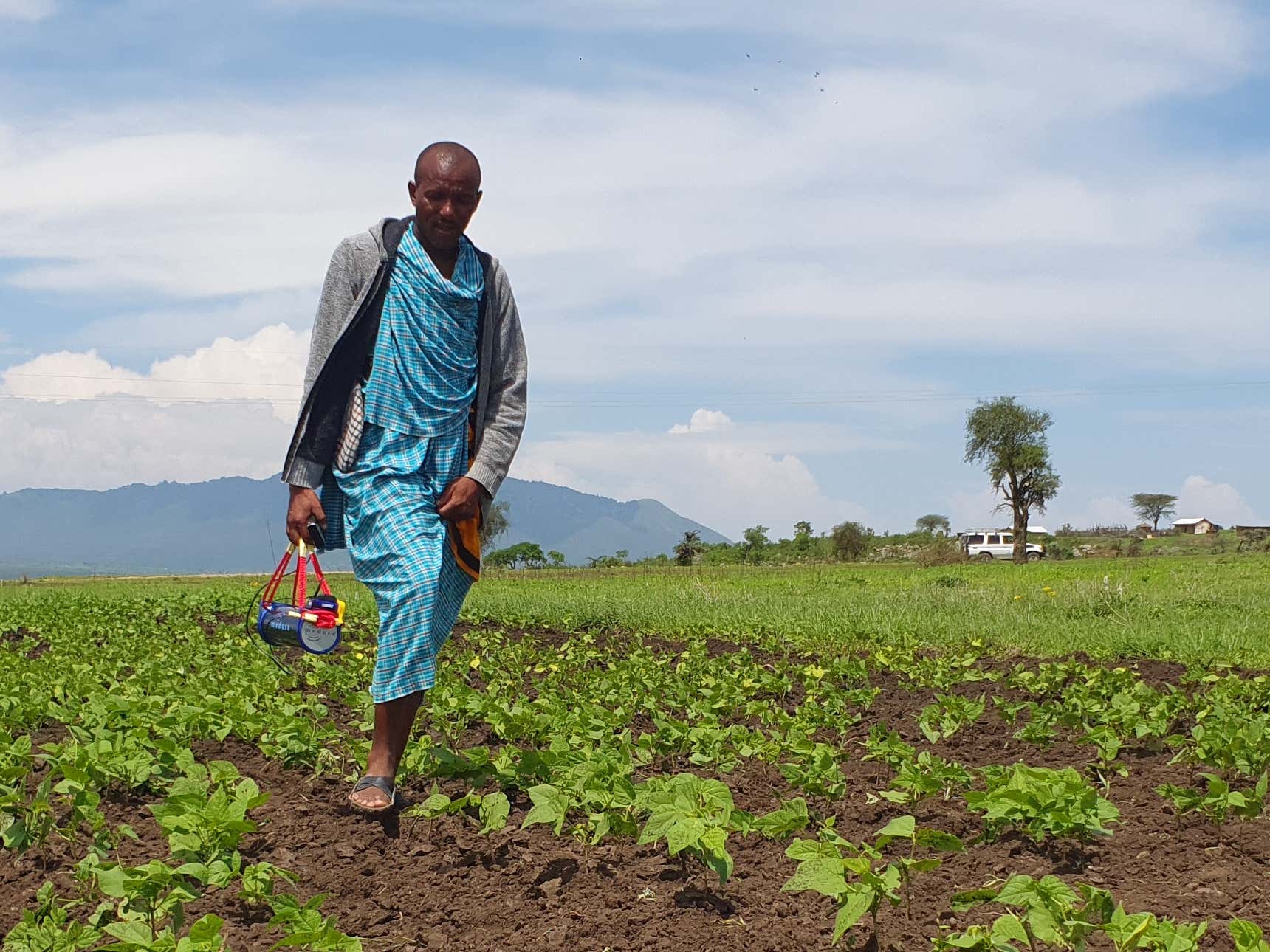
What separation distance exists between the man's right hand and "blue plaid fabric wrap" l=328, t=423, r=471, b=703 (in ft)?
0.41

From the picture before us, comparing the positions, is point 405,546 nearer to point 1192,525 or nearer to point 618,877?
point 618,877

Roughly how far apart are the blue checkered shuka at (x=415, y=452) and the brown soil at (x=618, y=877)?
0.57 meters

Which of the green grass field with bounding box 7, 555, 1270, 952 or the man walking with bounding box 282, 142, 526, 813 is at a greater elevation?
the man walking with bounding box 282, 142, 526, 813

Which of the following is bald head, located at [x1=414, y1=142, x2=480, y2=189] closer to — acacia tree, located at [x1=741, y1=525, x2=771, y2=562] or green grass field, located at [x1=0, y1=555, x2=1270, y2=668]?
green grass field, located at [x1=0, y1=555, x2=1270, y2=668]

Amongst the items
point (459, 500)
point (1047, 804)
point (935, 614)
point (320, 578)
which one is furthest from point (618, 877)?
point (935, 614)

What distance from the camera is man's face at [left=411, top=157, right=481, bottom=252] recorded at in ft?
14.3

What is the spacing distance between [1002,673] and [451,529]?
5.05m

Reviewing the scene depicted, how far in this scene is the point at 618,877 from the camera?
372 cm

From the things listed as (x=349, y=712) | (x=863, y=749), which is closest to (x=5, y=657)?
(x=349, y=712)

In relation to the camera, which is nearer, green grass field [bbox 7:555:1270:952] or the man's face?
green grass field [bbox 7:555:1270:952]

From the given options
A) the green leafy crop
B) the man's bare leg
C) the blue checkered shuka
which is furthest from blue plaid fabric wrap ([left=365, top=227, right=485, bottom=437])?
the green leafy crop

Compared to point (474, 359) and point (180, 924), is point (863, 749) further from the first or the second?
point (180, 924)

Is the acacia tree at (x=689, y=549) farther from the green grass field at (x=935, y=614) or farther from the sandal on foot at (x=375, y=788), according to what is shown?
the sandal on foot at (x=375, y=788)

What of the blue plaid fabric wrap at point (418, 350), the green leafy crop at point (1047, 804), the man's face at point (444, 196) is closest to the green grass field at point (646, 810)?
the green leafy crop at point (1047, 804)
